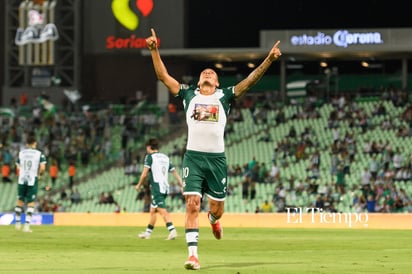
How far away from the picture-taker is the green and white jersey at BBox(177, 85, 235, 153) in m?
16.2

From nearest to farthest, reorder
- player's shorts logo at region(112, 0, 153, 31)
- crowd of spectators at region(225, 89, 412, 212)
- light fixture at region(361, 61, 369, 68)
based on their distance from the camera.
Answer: crowd of spectators at region(225, 89, 412, 212)
player's shorts logo at region(112, 0, 153, 31)
light fixture at region(361, 61, 369, 68)

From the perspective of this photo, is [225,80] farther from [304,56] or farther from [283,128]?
[283,128]

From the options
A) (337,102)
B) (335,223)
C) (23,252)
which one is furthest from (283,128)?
(23,252)

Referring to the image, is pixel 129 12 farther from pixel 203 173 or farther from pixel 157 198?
pixel 203 173

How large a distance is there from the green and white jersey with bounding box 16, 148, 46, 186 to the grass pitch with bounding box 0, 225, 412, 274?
5.35ft

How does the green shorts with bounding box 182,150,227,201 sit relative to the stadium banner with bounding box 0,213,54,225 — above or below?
above

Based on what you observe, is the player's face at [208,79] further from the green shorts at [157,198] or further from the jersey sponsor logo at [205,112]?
the green shorts at [157,198]

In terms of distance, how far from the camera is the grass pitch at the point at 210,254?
1627 cm

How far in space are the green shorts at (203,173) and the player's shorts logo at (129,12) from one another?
4729 cm

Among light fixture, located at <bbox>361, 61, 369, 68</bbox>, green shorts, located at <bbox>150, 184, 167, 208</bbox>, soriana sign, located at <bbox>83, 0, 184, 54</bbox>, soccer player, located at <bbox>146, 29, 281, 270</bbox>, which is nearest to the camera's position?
soccer player, located at <bbox>146, 29, 281, 270</bbox>

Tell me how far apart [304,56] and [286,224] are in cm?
2624

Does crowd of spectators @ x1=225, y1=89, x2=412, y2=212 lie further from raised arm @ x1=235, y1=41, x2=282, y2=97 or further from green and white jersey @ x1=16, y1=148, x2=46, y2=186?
raised arm @ x1=235, y1=41, x2=282, y2=97

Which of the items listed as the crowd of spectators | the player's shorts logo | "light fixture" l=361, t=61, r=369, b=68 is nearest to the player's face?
the crowd of spectators

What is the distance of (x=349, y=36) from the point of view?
197 feet
